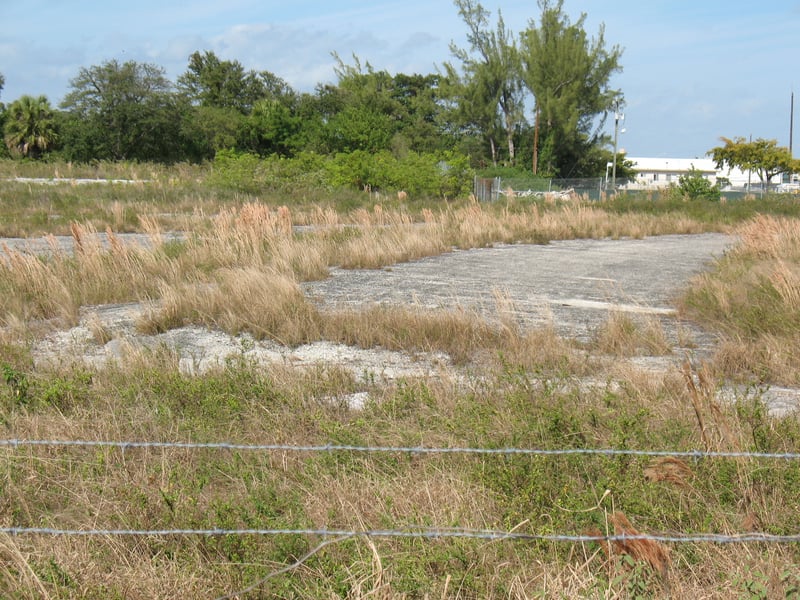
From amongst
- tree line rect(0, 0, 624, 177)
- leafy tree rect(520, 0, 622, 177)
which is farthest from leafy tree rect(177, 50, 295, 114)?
leafy tree rect(520, 0, 622, 177)

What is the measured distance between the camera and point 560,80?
48.2 meters

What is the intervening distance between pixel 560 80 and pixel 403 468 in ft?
156

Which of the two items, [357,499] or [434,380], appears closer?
[357,499]

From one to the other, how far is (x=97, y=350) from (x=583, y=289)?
6.47 m

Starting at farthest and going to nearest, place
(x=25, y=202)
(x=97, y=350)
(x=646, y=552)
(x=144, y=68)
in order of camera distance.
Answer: (x=144, y=68)
(x=25, y=202)
(x=97, y=350)
(x=646, y=552)

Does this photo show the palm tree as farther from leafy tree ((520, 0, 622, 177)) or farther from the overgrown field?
the overgrown field

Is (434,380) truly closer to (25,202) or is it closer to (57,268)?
(57,268)


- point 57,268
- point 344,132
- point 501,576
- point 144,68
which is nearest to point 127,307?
point 57,268

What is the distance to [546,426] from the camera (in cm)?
436

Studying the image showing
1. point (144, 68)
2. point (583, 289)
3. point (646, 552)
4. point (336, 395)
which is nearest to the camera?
point (646, 552)

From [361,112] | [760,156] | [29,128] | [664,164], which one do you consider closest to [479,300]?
[361,112]

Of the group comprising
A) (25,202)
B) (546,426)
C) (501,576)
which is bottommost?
(501,576)

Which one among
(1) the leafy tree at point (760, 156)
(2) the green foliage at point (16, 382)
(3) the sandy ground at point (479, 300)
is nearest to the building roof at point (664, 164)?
(1) the leafy tree at point (760, 156)

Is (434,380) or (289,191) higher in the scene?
(289,191)
